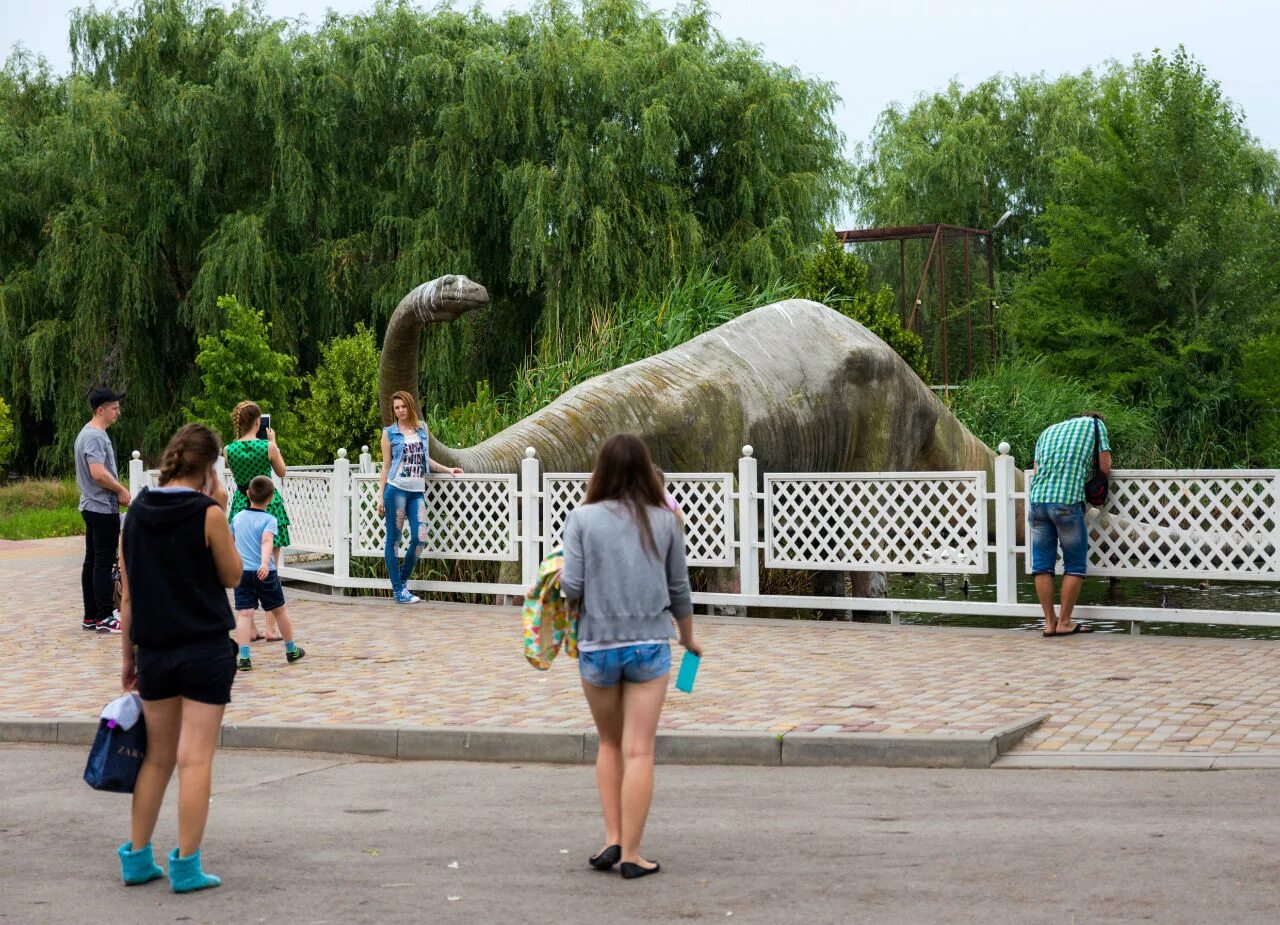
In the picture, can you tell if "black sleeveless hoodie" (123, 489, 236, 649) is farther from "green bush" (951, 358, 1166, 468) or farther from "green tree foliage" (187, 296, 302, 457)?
"green bush" (951, 358, 1166, 468)

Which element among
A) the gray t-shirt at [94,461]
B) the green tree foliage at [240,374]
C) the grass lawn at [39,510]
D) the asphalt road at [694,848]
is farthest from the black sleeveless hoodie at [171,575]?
the grass lawn at [39,510]

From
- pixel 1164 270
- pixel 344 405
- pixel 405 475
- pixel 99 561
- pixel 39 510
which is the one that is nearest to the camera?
pixel 99 561

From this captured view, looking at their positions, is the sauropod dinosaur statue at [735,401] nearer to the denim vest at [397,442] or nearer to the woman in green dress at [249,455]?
the denim vest at [397,442]

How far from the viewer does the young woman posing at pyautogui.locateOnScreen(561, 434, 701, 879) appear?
5.39 m

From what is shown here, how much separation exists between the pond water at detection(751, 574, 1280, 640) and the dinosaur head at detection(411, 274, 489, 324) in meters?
3.81

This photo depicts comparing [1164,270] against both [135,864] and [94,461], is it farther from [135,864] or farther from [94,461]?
[135,864]

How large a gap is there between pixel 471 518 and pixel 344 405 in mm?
11852

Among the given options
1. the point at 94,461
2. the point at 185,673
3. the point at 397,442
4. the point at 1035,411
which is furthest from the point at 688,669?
the point at 1035,411

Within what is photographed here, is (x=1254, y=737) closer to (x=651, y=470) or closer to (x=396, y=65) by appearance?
(x=651, y=470)

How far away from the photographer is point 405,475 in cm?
1377

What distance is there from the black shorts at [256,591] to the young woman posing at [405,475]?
10.3 feet

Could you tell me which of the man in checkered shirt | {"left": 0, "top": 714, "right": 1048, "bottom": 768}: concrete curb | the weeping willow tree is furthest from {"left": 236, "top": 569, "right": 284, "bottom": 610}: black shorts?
the weeping willow tree

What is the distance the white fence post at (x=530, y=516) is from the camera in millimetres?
13797

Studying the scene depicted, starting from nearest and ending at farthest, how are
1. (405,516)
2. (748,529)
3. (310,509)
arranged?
1. (748,529)
2. (405,516)
3. (310,509)
